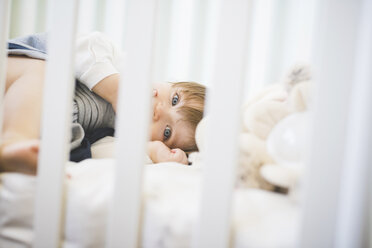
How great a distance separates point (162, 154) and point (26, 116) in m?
→ 0.39

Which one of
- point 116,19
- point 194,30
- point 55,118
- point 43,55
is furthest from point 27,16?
point 55,118

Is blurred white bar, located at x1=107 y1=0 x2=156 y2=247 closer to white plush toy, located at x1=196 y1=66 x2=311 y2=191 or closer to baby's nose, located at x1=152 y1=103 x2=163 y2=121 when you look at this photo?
white plush toy, located at x1=196 y1=66 x2=311 y2=191

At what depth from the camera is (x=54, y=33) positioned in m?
0.51

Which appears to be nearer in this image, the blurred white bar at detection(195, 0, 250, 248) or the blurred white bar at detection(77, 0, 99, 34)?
the blurred white bar at detection(195, 0, 250, 248)

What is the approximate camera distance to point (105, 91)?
0.97m

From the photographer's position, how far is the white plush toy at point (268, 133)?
→ 0.51 metres

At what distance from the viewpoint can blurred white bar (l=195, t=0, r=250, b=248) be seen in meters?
0.43

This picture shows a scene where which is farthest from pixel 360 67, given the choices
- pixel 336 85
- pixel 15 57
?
pixel 15 57

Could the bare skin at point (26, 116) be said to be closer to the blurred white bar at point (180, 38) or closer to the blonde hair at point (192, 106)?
the blonde hair at point (192, 106)

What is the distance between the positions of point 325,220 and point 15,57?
2.84ft

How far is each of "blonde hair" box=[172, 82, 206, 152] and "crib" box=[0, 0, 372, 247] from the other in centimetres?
51

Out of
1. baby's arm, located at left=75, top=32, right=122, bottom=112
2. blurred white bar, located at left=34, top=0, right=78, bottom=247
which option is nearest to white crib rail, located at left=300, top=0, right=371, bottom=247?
blurred white bar, located at left=34, top=0, right=78, bottom=247

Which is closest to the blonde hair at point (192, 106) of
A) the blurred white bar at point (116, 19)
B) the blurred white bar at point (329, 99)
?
the blurred white bar at point (116, 19)

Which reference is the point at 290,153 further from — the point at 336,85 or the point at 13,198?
the point at 13,198
